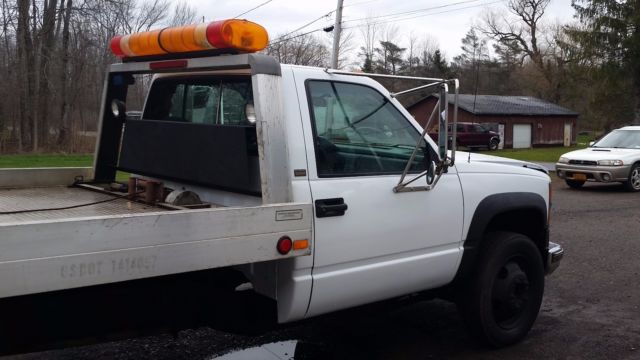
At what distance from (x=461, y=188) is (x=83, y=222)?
107 inches

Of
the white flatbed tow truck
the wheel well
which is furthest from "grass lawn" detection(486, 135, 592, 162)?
the white flatbed tow truck

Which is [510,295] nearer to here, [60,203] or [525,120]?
[60,203]

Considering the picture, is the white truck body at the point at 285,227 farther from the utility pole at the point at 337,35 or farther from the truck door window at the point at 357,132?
the utility pole at the point at 337,35

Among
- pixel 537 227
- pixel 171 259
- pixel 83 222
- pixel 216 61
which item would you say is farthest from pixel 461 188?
pixel 83 222

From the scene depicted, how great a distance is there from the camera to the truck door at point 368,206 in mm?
3719

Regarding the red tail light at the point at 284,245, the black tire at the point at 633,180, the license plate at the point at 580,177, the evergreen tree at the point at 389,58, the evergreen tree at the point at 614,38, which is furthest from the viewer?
the evergreen tree at the point at 389,58

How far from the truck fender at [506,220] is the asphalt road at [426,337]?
696 millimetres

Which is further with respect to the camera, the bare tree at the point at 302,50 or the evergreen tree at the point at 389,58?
the evergreen tree at the point at 389,58

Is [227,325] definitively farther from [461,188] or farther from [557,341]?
[557,341]

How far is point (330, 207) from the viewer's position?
3.66 metres

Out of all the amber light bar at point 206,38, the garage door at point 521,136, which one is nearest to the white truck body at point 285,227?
the amber light bar at point 206,38

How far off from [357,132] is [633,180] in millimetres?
14021

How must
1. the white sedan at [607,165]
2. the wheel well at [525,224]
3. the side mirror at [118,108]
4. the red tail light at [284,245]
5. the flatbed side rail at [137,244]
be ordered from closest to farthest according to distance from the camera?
the flatbed side rail at [137,244] → the red tail light at [284,245] → the side mirror at [118,108] → the wheel well at [525,224] → the white sedan at [607,165]

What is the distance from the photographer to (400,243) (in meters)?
4.09
